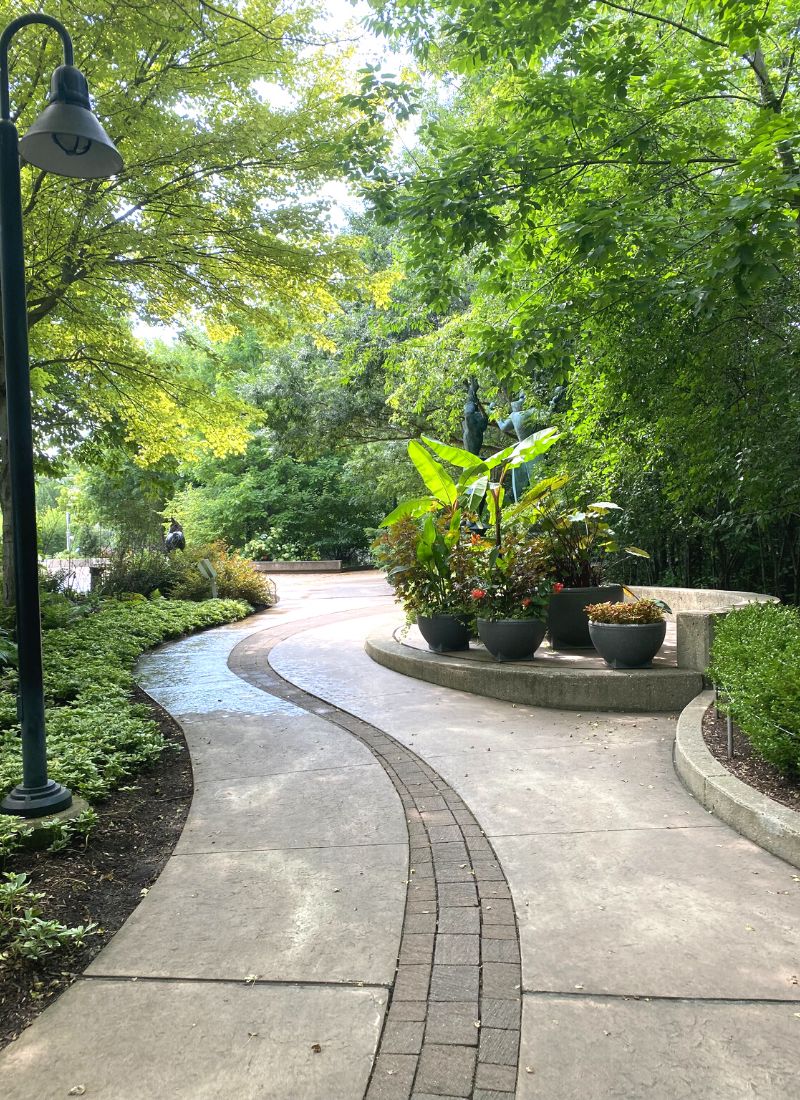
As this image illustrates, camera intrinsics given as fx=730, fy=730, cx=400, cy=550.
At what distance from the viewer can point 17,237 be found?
3756mm

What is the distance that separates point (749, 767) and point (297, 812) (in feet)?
8.43

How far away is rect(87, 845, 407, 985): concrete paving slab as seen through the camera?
2596mm

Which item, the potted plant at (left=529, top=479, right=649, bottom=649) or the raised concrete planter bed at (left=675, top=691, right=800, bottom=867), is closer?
the raised concrete planter bed at (left=675, top=691, right=800, bottom=867)

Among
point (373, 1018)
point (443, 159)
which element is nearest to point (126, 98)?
point (443, 159)

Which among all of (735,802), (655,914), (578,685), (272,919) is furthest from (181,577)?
(655,914)

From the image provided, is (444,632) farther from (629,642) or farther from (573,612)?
(629,642)

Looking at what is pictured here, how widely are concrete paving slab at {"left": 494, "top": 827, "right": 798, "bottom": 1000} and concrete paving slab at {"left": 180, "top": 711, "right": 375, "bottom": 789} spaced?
1.71 metres

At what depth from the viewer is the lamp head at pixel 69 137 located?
3.61 m

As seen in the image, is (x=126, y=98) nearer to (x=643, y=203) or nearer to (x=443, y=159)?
(x=443, y=159)

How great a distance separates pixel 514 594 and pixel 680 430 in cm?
240

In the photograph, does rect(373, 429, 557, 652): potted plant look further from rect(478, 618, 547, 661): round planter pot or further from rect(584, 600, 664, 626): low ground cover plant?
rect(584, 600, 664, 626): low ground cover plant

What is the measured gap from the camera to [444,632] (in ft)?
25.5

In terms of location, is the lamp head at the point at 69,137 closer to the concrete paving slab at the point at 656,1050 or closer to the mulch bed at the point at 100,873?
the mulch bed at the point at 100,873

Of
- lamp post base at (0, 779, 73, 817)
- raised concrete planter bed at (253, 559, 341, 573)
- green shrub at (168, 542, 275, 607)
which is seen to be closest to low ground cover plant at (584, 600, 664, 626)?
lamp post base at (0, 779, 73, 817)
